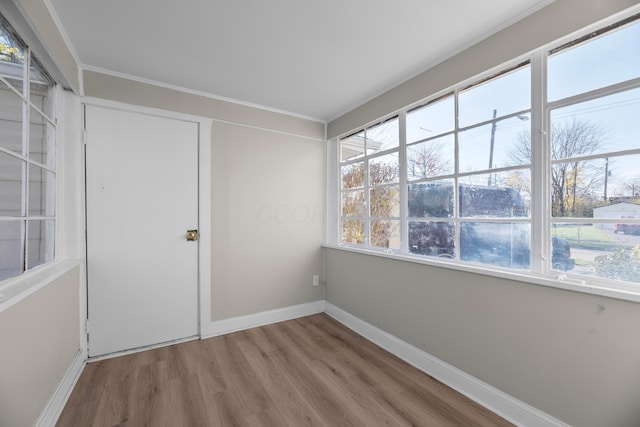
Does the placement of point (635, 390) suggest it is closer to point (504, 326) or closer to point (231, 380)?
point (504, 326)

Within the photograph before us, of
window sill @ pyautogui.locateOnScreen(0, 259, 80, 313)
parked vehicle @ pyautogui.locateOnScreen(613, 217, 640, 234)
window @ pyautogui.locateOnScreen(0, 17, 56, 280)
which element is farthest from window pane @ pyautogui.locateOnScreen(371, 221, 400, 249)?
window @ pyautogui.locateOnScreen(0, 17, 56, 280)

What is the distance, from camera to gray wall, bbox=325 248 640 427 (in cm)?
126

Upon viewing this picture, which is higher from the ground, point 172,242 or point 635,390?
point 172,242

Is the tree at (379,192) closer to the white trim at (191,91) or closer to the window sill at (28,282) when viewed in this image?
the white trim at (191,91)

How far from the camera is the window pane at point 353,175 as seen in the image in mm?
3014

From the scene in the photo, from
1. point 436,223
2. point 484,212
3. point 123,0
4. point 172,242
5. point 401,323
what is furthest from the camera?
point 172,242

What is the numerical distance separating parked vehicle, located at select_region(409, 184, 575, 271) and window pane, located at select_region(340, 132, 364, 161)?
906 millimetres

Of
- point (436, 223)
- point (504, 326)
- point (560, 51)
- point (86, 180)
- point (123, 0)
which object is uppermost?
point (123, 0)

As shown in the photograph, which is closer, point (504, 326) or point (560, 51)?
point (560, 51)

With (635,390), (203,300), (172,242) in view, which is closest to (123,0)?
(172,242)

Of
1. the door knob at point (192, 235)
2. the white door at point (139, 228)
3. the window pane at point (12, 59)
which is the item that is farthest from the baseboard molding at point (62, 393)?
the window pane at point (12, 59)

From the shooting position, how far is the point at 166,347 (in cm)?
243

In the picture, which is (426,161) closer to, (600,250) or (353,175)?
(353,175)

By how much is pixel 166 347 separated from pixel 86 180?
161 centimetres
